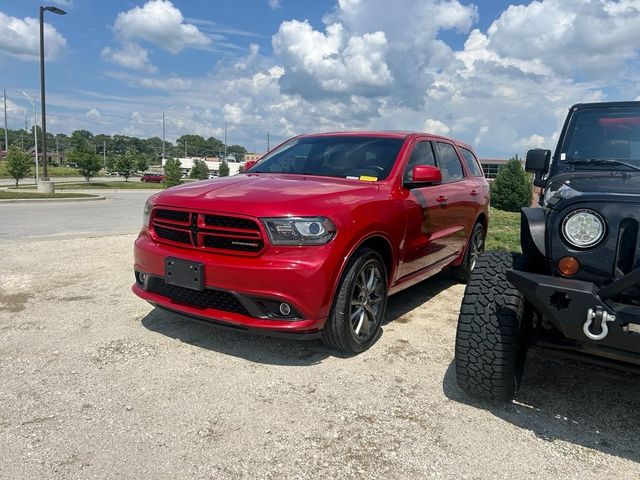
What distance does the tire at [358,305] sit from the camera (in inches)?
135

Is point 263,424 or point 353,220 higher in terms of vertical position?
point 353,220

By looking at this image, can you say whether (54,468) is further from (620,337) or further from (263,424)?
(620,337)

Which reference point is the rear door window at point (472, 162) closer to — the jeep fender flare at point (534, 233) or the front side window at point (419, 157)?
the front side window at point (419, 157)

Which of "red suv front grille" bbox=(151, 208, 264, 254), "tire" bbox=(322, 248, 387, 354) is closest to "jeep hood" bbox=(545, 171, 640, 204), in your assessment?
"tire" bbox=(322, 248, 387, 354)

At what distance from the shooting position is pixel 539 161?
4.34 metres

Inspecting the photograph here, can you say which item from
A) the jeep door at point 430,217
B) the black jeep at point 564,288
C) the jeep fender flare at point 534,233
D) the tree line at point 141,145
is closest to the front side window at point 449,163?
the jeep door at point 430,217

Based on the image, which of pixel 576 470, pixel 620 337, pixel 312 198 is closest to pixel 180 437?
pixel 312 198

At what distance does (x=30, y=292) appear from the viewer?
510cm

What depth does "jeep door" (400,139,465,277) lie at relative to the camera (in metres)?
4.27

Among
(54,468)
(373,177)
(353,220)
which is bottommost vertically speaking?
(54,468)

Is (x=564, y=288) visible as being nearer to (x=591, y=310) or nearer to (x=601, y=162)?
(x=591, y=310)

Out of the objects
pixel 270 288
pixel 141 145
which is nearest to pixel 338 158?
pixel 270 288

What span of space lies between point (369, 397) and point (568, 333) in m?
1.26

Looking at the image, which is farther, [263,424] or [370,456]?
[263,424]
